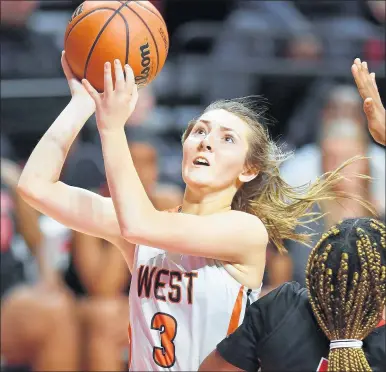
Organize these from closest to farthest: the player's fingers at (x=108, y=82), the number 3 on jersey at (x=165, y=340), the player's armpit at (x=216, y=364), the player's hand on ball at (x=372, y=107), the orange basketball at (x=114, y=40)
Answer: the player's armpit at (x=216, y=364) → the player's hand on ball at (x=372, y=107) → the player's fingers at (x=108, y=82) → the number 3 on jersey at (x=165, y=340) → the orange basketball at (x=114, y=40)

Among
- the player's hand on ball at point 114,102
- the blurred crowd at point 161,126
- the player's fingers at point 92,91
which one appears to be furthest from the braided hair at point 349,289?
the blurred crowd at point 161,126

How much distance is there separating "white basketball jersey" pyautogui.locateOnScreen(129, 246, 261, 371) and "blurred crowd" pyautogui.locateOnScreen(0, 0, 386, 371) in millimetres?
1696

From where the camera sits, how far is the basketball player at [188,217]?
3119 mm

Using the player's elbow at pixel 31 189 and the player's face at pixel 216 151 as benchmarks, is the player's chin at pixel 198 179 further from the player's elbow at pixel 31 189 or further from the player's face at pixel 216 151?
the player's elbow at pixel 31 189

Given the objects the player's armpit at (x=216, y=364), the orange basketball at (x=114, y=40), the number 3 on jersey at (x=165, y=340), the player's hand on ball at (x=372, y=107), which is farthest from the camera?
the orange basketball at (x=114, y=40)

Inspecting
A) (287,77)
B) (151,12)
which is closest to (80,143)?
(287,77)

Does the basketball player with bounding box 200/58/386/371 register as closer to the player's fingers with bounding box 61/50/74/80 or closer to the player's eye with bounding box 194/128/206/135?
the player's eye with bounding box 194/128/206/135

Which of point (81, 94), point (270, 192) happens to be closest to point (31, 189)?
point (81, 94)

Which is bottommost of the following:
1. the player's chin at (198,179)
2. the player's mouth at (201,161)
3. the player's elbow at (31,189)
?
the player's elbow at (31,189)

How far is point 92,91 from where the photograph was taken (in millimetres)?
3174

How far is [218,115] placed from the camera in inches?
140

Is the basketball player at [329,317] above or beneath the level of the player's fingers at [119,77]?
beneath

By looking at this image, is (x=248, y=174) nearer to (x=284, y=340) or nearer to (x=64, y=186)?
(x=64, y=186)

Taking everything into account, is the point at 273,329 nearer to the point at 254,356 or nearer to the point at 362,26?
the point at 254,356
